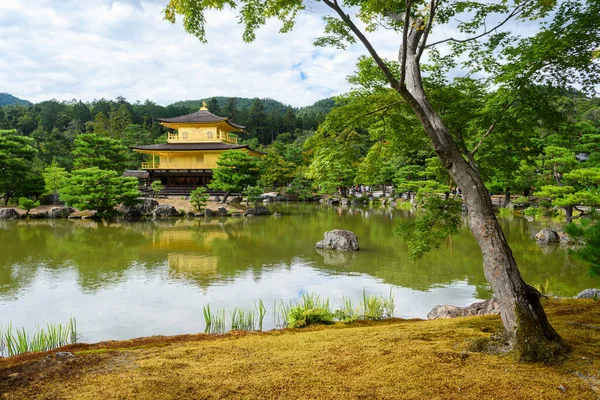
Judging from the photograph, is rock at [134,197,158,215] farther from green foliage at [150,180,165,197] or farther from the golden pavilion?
the golden pavilion

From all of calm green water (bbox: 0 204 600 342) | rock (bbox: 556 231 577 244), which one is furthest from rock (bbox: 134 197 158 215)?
rock (bbox: 556 231 577 244)

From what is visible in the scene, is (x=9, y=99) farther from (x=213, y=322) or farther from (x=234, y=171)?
(x=213, y=322)

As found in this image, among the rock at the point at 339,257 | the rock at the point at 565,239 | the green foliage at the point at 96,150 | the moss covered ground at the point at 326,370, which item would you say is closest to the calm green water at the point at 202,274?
the rock at the point at 339,257

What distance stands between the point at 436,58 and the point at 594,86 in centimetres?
166

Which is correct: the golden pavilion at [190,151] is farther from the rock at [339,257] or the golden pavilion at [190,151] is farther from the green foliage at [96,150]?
the rock at [339,257]

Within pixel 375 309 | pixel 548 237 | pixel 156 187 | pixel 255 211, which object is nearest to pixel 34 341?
pixel 375 309

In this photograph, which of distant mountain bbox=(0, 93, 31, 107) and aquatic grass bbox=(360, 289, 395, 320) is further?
distant mountain bbox=(0, 93, 31, 107)

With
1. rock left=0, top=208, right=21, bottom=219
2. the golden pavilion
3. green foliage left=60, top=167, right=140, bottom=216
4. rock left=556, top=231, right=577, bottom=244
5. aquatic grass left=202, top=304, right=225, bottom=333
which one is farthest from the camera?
the golden pavilion

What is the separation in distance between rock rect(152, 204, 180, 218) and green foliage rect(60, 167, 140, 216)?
56.5 inches

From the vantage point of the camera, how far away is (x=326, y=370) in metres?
2.79

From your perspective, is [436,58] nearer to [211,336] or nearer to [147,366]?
[211,336]

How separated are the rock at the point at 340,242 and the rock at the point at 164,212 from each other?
1123 centimetres

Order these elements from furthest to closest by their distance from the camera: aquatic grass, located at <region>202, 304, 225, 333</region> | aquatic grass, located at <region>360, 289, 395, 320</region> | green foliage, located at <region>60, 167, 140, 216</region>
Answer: green foliage, located at <region>60, 167, 140, 216</region>, aquatic grass, located at <region>360, 289, 395, 320</region>, aquatic grass, located at <region>202, 304, 225, 333</region>

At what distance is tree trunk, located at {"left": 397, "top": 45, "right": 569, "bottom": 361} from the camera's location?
9.19 ft
